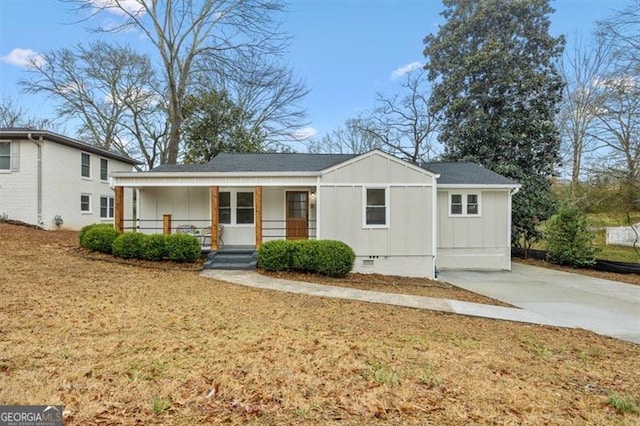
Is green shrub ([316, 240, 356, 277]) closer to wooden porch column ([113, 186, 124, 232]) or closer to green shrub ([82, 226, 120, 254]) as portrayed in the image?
green shrub ([82, 226, 120, 254])

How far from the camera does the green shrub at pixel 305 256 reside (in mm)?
9477

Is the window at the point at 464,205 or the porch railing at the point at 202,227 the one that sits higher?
the window at the point at 464,205

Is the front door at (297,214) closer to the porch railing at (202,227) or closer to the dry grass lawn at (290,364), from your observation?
the porch railing at (202,227)

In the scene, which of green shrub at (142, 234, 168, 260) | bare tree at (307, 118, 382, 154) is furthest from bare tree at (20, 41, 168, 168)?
green shrub at (142, 234, 168, 260)

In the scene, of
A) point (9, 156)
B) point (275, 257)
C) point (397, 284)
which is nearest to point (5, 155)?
point (9, 156)

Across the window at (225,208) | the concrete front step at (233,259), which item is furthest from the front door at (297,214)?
the window at (225,208)

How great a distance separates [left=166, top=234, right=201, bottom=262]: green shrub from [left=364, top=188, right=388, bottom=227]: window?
517 cm

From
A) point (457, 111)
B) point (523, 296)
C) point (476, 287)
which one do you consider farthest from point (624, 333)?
point (457, 111)

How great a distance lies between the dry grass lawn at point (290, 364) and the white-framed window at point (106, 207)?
49.7 ft

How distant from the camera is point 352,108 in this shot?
27375 millimetres

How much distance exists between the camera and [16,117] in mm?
26875

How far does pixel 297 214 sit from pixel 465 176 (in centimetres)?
650

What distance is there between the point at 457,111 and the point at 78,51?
24575 mm

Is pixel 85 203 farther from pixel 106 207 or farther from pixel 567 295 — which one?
pixel 567 295
